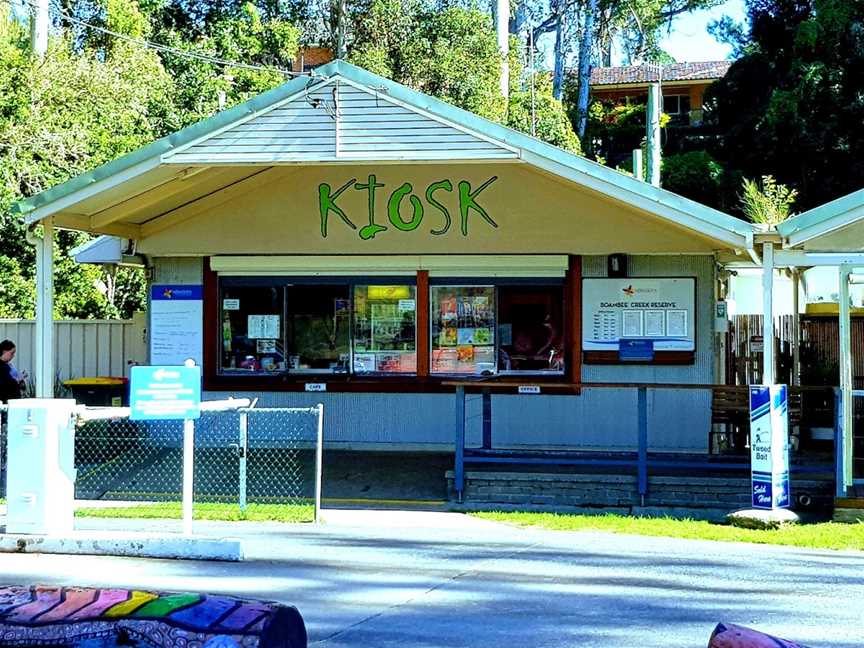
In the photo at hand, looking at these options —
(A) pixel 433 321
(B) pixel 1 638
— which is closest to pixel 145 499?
(A) pixel 433 321

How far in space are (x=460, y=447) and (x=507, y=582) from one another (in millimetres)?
3843

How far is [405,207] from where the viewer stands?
1531cm

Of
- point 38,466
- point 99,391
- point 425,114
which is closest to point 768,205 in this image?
point 425,114

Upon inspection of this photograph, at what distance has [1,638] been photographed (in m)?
4.53

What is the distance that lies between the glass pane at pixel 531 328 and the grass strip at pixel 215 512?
12.9 ft

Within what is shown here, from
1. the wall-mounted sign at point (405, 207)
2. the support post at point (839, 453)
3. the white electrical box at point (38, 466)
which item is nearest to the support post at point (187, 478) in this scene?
the white electrical box at point (38, 466)

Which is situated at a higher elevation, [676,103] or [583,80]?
[676,103]

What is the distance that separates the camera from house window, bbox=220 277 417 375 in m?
15.5

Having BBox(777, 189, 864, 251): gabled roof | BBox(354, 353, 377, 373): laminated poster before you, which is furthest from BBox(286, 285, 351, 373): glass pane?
BBox(777, 189, 864, 251): gabled roof

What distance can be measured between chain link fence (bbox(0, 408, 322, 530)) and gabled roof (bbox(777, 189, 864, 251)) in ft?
16.8

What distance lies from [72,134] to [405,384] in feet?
39.4

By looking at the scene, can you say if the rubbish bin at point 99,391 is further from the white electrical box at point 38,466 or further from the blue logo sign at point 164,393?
the blue logo sign at point 164,393

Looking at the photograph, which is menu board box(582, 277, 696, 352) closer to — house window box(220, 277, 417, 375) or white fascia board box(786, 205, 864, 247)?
house window box(220, 277, 417, 375)

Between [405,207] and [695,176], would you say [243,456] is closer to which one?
[405,207]
